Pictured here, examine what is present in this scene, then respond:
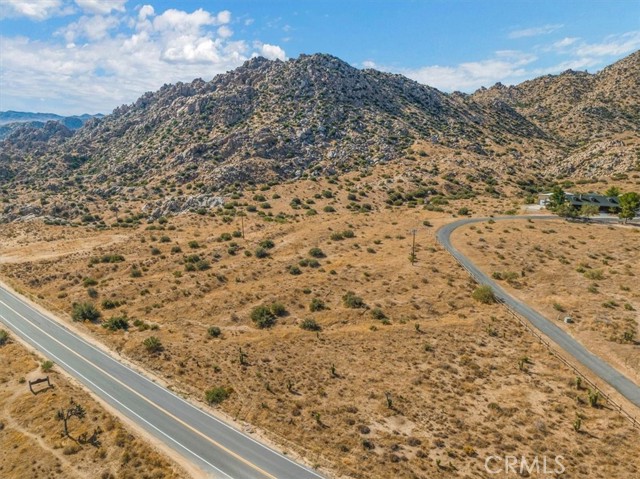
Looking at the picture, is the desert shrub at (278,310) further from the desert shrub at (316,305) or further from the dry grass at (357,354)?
the desert shrub at (316,305)

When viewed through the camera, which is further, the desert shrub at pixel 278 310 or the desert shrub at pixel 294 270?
the desert shrub at pixel 294 270

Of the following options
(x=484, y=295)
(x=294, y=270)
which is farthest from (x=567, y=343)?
(x=294, y=270)

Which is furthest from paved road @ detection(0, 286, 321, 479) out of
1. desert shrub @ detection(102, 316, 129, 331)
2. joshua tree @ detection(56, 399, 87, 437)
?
desert shrub @ detection(102, 316, 129, 331)

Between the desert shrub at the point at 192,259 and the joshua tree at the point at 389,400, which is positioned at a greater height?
the desert shrub at the point at 192,259

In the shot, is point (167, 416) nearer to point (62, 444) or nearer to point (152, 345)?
point (62, 444)

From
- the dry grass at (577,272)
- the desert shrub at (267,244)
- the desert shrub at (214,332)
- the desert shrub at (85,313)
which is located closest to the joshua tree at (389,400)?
the dry grass at (577,272)

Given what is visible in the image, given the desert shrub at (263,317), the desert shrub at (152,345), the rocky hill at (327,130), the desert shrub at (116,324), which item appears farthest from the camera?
the rocky hill at (327,130)
